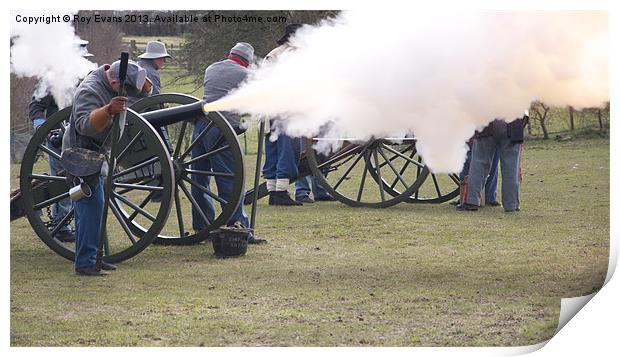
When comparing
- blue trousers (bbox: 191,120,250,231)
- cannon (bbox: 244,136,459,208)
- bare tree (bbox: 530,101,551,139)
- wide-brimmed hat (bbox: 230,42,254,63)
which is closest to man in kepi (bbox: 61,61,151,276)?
blue trousers (bbox: 191,120,250,231)

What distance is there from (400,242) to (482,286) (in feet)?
5.12

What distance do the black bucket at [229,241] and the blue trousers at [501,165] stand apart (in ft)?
9.47

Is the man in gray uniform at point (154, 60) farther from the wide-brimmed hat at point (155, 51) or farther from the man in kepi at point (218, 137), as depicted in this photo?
the man in kepi at point (218, 137)

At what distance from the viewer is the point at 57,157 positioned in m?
6.79

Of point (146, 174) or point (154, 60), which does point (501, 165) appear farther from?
point (146, 174)

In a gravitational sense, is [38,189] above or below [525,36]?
below

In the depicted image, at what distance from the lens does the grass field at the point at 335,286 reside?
520cm

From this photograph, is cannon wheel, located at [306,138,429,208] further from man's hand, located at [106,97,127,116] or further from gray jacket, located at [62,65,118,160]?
man's hand, located at [106,97,127,116]

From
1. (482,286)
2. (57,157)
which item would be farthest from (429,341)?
(57,157)

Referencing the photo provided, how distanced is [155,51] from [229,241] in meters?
1.89

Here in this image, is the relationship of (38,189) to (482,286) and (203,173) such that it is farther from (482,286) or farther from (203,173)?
(482,286)

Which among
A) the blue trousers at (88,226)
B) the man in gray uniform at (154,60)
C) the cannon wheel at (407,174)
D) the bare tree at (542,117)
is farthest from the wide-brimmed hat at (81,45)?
the bare tree at (542,117)

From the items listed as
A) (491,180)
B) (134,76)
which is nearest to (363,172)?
(491,180)

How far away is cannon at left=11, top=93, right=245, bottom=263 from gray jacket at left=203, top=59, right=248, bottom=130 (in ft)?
Result: 1.09
